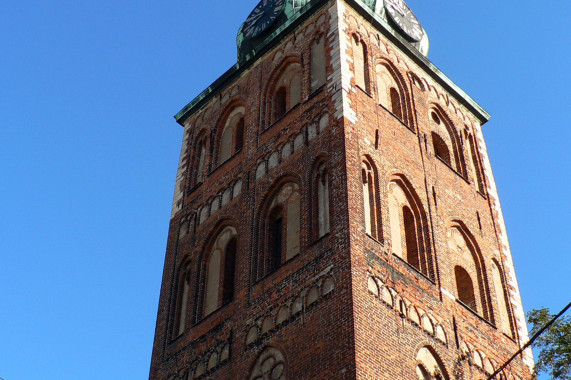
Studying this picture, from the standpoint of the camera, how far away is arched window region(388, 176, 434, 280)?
2098 cm

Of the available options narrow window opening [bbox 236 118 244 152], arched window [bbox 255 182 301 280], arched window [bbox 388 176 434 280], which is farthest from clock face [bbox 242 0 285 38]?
arched window [bbox 388 176 434 280]

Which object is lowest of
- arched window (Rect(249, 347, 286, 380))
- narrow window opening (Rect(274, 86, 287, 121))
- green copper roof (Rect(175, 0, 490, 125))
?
arched window (Rect(249, 347, 286, 380))

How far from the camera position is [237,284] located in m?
21.4

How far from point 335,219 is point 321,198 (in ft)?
4.13

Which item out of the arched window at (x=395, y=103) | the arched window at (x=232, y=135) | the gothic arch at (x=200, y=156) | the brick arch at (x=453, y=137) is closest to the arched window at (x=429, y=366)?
the arched window at (x=395, y=103)

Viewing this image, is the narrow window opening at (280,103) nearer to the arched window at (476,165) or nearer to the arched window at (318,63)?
the arched window at (318,63)

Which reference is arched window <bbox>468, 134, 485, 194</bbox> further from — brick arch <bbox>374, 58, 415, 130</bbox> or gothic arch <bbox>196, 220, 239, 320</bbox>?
gothic arch <bbox>196, 220, 239, 320</bbox>

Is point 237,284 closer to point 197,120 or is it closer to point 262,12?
point 197,120

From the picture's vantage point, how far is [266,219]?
72.7ft

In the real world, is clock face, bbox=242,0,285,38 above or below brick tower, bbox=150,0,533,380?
above

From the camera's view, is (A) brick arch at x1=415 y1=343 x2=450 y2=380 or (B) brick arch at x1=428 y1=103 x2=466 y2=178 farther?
(B) brick arch at x1=428 y1=103 x2=466 y2=178

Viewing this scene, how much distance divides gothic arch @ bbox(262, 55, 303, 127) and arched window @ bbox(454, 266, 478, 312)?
5.94m

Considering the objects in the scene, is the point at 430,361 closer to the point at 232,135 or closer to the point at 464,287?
the point at 464,287

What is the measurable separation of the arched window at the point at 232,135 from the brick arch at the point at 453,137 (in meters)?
5.22
